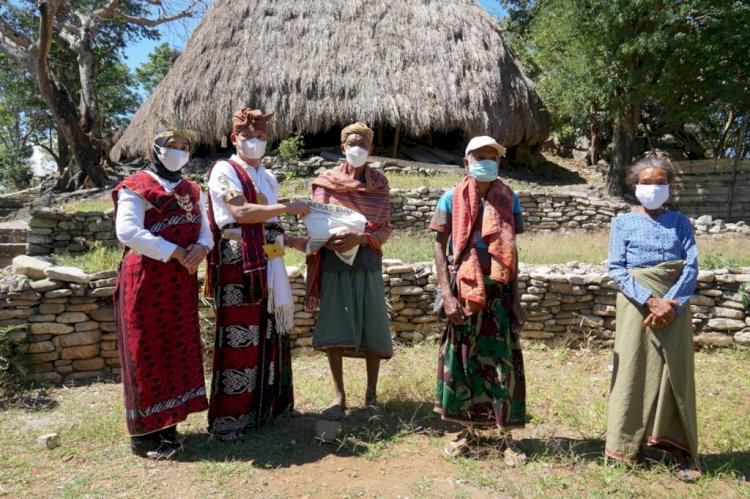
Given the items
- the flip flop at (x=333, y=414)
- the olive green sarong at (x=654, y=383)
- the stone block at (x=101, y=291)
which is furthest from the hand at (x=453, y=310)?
the stone block at (x=101, y=291)

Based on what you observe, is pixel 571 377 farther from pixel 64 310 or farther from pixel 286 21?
pixel 286 21

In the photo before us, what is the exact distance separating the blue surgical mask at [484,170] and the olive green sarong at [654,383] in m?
0.88

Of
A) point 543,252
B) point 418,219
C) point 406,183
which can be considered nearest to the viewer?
point 543,252

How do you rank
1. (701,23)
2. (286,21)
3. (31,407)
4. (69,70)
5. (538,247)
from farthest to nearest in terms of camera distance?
(69,70)
(286,21)
(701,23)
(538,247)
(31,407)

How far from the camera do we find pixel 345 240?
317cm

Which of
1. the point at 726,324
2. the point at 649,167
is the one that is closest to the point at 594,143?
the point at 726,324

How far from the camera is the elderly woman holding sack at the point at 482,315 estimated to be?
9.16 ft

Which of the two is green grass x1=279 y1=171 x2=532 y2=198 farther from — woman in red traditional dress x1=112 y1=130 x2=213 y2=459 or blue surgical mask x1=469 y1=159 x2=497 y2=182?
blue surgical mask x1=469 y1=159 x2=497 y2=182

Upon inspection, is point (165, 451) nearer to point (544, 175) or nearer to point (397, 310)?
point (397, 310)

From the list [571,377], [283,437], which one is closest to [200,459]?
[283,437]

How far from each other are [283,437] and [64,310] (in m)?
2.21

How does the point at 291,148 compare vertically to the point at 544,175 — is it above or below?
above

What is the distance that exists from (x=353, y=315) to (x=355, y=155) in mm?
962

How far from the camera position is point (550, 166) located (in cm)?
1414
